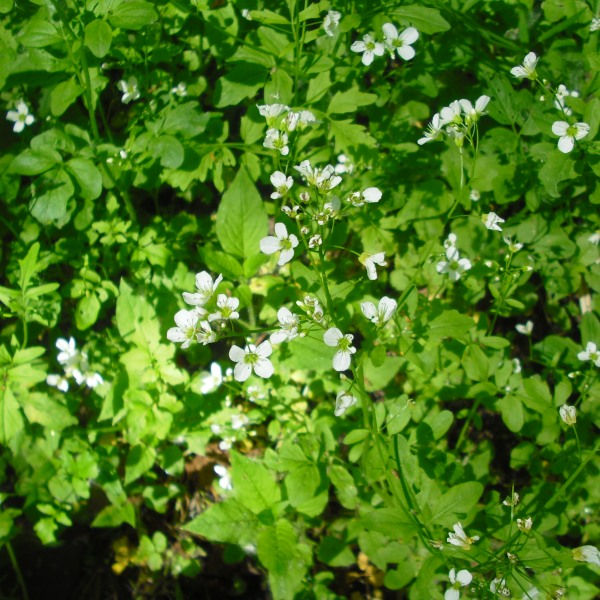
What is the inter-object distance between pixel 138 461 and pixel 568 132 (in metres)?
2.53

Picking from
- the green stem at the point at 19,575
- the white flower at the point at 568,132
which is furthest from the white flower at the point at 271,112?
the green stem at the point at 19,575

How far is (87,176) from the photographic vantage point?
90.9 inches

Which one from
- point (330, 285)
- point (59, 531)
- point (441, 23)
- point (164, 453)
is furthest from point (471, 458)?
point (59, 531)

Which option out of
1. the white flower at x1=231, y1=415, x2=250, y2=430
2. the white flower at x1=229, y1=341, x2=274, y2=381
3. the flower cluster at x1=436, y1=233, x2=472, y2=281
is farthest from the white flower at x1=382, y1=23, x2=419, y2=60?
the white flower at x1=231, y1=415, x2=250, y2=430

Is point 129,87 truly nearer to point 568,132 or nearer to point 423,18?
point 423,18

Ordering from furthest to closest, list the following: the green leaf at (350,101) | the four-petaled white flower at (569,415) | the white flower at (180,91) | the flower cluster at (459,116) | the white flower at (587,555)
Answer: the white flower at (180,91) < the green leaf at (350,101) < the flower cluster at (459,116) < the four-petaled white flower at (569,415) < the white flower at (587,555)

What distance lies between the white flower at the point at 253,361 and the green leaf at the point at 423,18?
1.63 m

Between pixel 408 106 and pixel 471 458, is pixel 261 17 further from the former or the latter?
pixel 471 458

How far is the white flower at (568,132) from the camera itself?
6.95ft

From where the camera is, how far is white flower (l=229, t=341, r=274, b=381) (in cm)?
183

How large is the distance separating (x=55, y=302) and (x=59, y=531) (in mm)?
1360

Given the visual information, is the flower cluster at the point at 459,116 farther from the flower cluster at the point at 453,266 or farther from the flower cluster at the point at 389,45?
the flower cluster at the point at 453,266

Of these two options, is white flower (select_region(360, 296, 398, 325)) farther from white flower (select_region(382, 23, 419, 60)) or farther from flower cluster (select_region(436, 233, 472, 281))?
white flower (select_region(382, 23, 419, 60))

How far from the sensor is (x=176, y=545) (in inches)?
117
